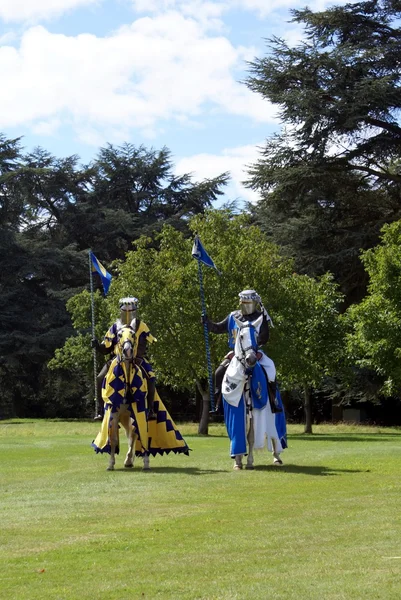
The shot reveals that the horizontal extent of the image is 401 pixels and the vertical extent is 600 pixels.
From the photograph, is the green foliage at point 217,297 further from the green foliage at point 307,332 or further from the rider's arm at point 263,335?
the rider's arm at point 263,335

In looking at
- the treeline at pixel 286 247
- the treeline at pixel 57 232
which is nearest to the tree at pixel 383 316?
the treeline at pixel 286 247

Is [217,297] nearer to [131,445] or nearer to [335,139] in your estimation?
[335,139]

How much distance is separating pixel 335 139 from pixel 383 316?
9270mm

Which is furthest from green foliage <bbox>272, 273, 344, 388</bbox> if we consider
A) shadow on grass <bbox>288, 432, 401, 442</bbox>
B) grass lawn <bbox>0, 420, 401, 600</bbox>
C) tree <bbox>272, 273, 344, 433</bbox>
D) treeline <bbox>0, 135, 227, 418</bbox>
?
grass lawn <bbox>0, 420, 401, 600</bbox>

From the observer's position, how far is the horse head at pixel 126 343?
16484mm

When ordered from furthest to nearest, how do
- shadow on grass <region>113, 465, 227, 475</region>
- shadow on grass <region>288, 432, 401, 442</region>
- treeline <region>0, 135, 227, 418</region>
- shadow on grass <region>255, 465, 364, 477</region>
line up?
treeline <region>0, 135, 227, 418</region> → shadow on grass <region>288, 432, 401, 442</region> → shadow on grass <region>113, 465, 227, 475</region> → shadow on grass <region>255, 465, 364, 477</region>

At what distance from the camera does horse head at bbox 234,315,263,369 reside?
16.3m

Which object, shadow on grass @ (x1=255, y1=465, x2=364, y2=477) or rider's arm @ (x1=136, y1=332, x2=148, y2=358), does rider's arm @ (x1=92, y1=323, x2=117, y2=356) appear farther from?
shadow on grass @ (x1=255, y1=465, x2=364, y2=477)

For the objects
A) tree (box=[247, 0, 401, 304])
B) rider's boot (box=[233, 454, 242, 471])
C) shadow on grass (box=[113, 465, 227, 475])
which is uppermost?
tree (box=[247, 0, 401, 304])

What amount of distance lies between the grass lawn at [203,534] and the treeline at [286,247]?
74.7ft

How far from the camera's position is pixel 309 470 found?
15875mm

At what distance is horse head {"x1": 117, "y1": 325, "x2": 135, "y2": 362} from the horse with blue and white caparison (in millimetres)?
1558

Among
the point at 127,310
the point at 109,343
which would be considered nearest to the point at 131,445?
the point at 109,343

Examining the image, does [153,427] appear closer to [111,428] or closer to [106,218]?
[111,428]
